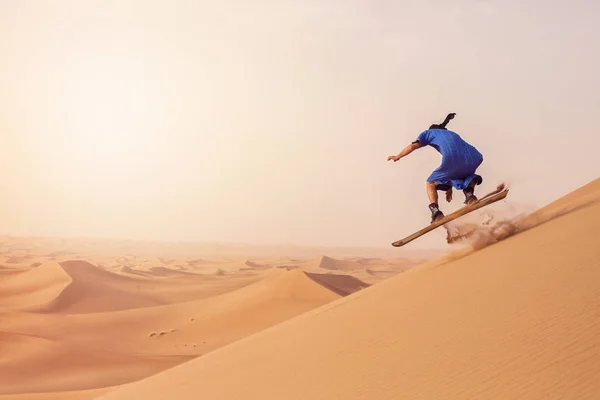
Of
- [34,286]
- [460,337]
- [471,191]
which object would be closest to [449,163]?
[471,191]

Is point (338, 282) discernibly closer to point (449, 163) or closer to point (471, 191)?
point (471, 191)

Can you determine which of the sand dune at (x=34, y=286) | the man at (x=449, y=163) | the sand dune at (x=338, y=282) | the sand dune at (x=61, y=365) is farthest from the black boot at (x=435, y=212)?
the sand dune at (x=34, y=286)

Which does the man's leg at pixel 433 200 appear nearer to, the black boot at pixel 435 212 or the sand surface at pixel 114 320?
the black boot at pixel 435 212

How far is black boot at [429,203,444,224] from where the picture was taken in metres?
7.76

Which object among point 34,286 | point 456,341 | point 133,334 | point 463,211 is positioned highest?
point 34,286

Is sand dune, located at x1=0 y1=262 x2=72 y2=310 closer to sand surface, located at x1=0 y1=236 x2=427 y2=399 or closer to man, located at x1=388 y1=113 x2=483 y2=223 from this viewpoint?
sand surface, located at x1=0 y1=236 x2=427 y2=399

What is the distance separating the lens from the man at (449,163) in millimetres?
7785

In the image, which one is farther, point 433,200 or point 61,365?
point 61,365

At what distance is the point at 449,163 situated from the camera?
307 inches

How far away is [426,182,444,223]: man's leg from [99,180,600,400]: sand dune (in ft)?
2.16

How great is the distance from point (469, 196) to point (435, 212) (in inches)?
20.8

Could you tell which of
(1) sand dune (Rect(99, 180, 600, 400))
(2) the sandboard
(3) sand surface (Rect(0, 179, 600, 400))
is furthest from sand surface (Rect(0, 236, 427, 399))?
(2) the sandboard

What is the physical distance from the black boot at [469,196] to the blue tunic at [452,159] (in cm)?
9

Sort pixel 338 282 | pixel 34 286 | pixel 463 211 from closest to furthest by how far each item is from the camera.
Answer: pixel 463 211 → pixel 338 282 → pixel 34 286
